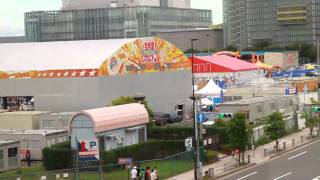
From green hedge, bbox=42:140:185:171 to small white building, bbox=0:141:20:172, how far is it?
2.65 m

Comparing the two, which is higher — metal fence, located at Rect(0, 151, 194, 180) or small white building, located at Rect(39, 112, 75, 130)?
small white building, located at Rect(39, 112, 75, 130)

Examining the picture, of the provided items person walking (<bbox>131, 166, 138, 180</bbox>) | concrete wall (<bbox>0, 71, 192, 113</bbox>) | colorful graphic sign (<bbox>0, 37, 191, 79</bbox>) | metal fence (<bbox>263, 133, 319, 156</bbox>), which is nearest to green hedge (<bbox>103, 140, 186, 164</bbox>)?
person walking (<bbox>131, 166, 138, 180</bbox>)

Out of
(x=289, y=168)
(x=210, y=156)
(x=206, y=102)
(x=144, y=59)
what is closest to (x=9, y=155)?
(x=210, y=156)

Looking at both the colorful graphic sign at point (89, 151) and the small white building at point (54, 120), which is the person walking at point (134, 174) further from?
the small white building at point (54, 120)

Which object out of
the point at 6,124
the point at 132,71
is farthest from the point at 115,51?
the point at 6,124

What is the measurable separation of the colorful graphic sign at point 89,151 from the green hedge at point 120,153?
19.0 ft

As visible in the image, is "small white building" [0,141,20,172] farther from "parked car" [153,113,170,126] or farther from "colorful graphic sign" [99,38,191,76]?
"parked car" [153,113,170,126]

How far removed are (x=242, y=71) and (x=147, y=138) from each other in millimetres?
66452

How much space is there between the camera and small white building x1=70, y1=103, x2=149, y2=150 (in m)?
45.7

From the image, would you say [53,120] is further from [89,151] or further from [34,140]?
[89,151]

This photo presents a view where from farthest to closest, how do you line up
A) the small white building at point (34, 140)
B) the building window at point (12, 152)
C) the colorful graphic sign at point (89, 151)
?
the small white building at point (34, 140), the building window at point (12, 152), the colorful graphic sign at point (89, 151)

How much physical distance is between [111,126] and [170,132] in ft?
31.2

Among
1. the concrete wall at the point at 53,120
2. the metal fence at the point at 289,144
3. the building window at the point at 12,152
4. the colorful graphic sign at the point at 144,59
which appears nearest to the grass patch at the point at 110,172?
the building window at the point at 12,152

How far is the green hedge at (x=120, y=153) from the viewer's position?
44.1 m
